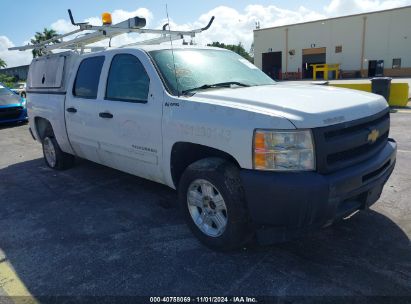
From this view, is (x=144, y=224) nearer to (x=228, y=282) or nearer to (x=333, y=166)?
(x=228, y=282)

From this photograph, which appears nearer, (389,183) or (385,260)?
(385,260)

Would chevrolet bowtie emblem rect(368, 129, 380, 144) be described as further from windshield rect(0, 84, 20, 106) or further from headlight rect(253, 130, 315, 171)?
windshield rect(0, 84, 20, 106)

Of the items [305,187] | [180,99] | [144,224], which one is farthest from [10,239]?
[305,187]

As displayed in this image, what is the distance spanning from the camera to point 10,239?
3822 mm

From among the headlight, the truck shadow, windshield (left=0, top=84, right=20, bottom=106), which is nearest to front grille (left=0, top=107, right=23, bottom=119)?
windshield (left=0, top=84, right=20, bottom=106)

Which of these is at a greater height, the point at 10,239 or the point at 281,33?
the point at 281,33

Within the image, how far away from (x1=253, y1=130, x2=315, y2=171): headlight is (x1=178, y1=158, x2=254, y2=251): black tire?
1.13 feet

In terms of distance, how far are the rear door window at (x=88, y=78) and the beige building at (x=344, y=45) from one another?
4082 centimetres

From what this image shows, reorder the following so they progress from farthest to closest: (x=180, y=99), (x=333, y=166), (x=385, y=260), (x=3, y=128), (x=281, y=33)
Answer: (x=281, y=33) < (x=3, y=128) < (x=180, y=99) < (x=385, y=260) < (x=333, y=166)

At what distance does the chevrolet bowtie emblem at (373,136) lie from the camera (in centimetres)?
314

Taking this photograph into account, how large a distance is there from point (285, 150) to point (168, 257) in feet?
4.61

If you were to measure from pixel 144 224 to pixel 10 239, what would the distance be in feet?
4.39

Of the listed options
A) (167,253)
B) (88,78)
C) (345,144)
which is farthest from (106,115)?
(345,144)

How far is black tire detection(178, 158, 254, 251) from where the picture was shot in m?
3.00
